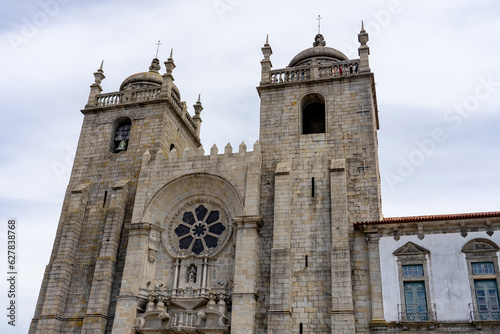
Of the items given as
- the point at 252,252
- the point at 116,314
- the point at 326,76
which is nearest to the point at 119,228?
the point at 116,314

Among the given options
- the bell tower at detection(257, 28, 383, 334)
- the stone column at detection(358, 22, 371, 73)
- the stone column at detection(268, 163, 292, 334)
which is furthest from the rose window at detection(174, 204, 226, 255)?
the stone column at detection(358, 22, 371, 73)

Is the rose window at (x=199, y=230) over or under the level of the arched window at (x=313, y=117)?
under

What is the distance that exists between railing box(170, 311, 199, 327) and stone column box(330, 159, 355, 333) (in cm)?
548

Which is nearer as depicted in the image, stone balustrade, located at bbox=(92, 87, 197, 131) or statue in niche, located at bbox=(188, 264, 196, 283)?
statue in niche, located at bbox=(188, 264, 196, 283)

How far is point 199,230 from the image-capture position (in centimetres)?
2220

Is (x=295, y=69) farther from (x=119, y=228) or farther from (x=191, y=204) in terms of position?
(x=119, y=228)

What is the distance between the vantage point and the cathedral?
1792cm

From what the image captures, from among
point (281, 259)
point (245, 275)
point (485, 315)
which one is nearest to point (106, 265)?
point (245, 275)

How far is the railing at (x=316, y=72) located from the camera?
2392cm

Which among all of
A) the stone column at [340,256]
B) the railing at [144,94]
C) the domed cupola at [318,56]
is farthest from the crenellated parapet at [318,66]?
the railing at [144,94]

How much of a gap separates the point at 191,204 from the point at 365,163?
7951 mm

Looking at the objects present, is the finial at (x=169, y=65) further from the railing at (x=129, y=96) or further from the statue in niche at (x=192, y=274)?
the statue in niche at (x=192, y=274)

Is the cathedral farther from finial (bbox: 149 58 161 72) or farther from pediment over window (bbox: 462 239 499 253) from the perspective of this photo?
finial (bbox: 149 58 161 72)

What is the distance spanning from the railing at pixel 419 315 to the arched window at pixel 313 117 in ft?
33.6
